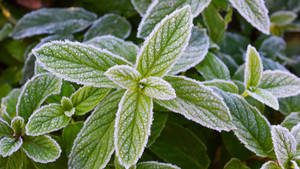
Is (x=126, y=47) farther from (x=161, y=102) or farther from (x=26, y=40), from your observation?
(x=26, y=40)

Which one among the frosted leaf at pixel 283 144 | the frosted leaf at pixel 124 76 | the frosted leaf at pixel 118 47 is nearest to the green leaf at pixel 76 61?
the frosted leaf at pixel 124 76

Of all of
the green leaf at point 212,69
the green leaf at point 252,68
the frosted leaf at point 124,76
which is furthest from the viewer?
the green leaf at point 212,69

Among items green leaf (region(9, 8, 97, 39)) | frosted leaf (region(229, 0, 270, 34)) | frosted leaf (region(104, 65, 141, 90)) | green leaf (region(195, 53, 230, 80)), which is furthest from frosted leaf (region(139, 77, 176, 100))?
green leaf (region(9, 8, 97, 39))

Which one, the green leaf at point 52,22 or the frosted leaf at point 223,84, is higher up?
the green leaf at point 52,22

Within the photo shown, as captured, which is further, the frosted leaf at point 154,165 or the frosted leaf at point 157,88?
the frosted leaf at point 154,165

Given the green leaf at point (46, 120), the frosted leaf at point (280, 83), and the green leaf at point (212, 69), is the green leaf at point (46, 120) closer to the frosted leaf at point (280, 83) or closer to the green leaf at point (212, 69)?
the green leaf at point (212, 69)

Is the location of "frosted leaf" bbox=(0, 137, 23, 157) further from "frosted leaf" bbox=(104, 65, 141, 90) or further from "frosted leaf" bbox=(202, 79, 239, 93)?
"frosted leaf" bbox=(202, 79, 239, 93)

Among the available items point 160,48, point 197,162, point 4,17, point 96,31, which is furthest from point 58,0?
point 197,162
